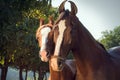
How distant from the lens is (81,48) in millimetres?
7195

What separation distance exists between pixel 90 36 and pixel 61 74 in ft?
7.38

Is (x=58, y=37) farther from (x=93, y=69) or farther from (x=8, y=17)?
(x=8, y=17)

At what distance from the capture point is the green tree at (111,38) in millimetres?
87125

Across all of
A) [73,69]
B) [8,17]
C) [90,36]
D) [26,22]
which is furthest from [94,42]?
[26,22]

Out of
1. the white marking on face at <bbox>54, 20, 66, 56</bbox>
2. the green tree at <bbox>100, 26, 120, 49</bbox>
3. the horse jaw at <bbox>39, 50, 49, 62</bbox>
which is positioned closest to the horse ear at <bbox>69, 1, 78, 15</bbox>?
the white marking on face at <bbox>54, 20, 66, 56</bbox>

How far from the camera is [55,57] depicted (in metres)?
6.64

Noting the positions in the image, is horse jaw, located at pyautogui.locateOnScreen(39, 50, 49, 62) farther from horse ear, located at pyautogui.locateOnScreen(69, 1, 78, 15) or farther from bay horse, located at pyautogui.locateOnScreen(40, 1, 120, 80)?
horse ear, located at pyautogui.locateOnScreen(69, 1, 78, 15)

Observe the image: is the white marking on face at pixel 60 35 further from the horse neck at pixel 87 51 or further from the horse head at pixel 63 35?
the horse neck at pixel 87 51

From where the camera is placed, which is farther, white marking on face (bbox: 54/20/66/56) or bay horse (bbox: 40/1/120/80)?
bay horse (bbox: 40/1/120/80)

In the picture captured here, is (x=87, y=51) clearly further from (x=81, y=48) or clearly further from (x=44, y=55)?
(x=44, y=55)

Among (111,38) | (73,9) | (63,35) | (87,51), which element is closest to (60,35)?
(63,35)

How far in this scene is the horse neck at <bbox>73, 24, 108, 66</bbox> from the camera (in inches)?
282

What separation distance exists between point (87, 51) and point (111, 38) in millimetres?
82879

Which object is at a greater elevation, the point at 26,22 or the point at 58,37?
the point at 26,22
